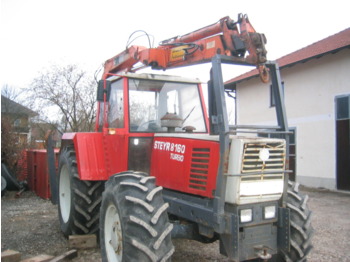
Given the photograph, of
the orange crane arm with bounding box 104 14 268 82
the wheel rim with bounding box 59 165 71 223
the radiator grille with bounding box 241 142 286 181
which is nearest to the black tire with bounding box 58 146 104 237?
the wheel rim with bounding box 59 165 71 223

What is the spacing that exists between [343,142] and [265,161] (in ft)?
31.5

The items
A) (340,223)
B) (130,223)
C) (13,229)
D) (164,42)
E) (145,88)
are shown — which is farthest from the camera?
(340,223)

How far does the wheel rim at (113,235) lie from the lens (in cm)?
384

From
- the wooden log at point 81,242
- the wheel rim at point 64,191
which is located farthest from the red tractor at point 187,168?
the wheel rim at point 64,191

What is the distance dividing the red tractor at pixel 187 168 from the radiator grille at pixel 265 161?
0.04ft

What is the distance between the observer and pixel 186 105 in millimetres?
5121

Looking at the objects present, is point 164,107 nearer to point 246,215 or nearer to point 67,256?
point 246,215

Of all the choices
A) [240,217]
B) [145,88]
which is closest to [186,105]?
[145,88]

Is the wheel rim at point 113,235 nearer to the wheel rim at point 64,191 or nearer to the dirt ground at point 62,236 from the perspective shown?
the dirt ground at point 62,236

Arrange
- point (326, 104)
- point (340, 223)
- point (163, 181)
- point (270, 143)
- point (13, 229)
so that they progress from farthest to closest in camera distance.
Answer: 1. point (326, 104)
2. point (340, 223)
3. point (13, 229)
4. point (163, 181)
5. point (270, 143)

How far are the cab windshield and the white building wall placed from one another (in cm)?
881

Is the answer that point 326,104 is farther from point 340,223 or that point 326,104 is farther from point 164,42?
point 164,42

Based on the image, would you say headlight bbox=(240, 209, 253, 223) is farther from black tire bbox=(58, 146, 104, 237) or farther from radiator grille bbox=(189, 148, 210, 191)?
black tire bbox=(58, 146, 104, 237)

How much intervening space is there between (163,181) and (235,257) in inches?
53.3
